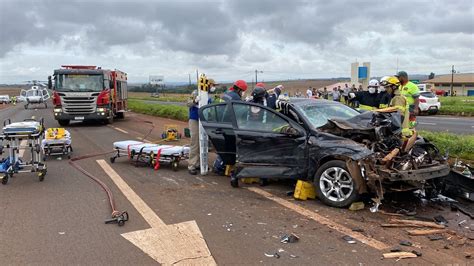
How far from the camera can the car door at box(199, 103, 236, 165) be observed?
24.5ft

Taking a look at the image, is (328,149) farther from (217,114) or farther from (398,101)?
(217,114)

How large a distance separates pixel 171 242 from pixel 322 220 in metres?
1.91

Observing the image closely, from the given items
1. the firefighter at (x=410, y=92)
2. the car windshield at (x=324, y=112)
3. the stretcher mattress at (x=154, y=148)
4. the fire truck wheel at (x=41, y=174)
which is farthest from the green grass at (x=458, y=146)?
the fire truck wheel at (x=41, y=174)

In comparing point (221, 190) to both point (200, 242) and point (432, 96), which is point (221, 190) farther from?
point (432, 96)

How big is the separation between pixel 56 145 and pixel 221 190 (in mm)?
5317

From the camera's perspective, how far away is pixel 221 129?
7.55 m

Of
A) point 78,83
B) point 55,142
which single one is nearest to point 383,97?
point 55,142

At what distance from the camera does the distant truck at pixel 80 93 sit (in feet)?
62.0

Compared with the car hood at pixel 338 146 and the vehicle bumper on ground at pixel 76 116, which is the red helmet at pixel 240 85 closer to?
the car hood at pixel 338 146

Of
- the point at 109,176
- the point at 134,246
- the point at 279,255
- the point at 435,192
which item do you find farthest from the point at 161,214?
the point at 435,192

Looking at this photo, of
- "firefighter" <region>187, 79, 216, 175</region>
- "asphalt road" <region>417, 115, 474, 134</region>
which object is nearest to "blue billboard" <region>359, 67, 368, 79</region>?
"asphalt road" <region>417, 115, 474, 134</region>

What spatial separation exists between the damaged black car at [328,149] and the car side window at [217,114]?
2cm

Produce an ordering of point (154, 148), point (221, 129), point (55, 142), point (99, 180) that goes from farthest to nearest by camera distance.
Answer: point (55, 142) → point (154, 148) → point (99, 180) → point (221, 129)

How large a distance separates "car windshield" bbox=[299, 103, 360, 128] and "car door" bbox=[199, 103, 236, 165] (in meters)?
1.35
